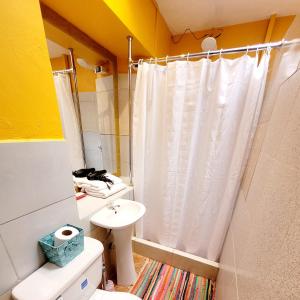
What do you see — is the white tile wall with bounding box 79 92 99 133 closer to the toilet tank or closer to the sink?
the sink

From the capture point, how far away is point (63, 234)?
29.3 inches

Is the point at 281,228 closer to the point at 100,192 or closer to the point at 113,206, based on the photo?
the point at 113,206

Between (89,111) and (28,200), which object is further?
(89,111)

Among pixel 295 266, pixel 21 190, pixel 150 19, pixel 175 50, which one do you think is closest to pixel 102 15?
pixel 150 19

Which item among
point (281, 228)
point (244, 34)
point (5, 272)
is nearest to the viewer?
point (281, 228)

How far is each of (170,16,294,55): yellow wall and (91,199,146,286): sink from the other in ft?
6.60

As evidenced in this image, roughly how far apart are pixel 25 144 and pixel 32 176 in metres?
0.14

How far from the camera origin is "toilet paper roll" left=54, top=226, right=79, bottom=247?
2.23 feet

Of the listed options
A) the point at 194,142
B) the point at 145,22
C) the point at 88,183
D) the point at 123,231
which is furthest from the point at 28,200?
the point at 145,22

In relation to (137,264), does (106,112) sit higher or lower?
higher

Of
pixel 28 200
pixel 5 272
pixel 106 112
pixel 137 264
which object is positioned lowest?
pixel 137 264

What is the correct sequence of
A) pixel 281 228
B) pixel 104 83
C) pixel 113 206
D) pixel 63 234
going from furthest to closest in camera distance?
pixel 104 83 < pixel 113 206 < pixel 63 234 < pixel 281 228

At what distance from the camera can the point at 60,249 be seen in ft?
2.20

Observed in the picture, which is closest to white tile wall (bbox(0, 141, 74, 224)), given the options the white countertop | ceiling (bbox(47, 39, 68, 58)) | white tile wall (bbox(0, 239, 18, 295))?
white tile wall (bbox(0, 239, 18, 295))
